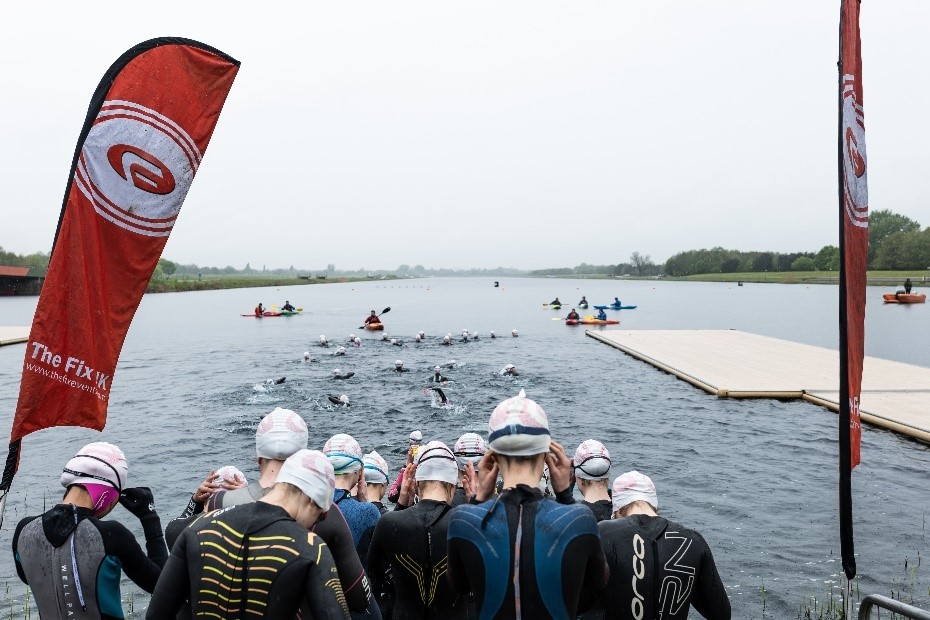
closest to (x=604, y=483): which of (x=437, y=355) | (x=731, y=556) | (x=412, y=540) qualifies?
(x=412, y=540)

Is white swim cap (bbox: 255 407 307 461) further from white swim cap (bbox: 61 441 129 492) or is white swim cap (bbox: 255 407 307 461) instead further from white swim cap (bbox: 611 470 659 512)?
white swim cap (bbox: 611 470 659 512)

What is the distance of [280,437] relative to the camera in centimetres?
420

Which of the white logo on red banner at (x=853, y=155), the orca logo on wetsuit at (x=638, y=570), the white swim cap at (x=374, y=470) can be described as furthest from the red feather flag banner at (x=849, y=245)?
the white swim cap at (x=374, y=470)

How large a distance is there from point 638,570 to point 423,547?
1.43 m

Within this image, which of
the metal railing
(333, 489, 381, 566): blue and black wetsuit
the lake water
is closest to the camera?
the metal railing

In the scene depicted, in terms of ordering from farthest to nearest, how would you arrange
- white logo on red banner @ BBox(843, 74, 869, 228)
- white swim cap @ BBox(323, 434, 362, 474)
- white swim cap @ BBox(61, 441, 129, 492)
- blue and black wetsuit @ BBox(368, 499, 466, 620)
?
white swim cap @ BBox(323, 434, 362, 474) < white logo on red banner @ BBox(843, 74, 869, 228) < blue and black wetsuit @ BBox(368, 499, 466, 620) < white swim cap @ BBox(61, 441, 129, 492)

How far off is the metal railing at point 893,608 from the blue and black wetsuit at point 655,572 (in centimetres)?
110

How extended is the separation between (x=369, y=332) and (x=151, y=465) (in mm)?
36094

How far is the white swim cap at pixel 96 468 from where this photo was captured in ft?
13.8

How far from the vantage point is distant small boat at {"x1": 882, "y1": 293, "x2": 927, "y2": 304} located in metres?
86.1

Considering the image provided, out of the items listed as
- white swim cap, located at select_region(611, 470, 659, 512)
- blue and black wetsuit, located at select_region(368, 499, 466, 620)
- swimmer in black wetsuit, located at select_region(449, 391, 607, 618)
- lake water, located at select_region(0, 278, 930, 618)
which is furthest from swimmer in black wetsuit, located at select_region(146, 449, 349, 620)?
lake water, located at select_region(0, 278, 930, 618)

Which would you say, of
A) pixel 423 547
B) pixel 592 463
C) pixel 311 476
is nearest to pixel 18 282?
pixel 423 547

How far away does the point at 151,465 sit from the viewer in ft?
58.6

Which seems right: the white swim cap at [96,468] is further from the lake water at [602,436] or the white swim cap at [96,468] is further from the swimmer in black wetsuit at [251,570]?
the lake water at [602,436]
